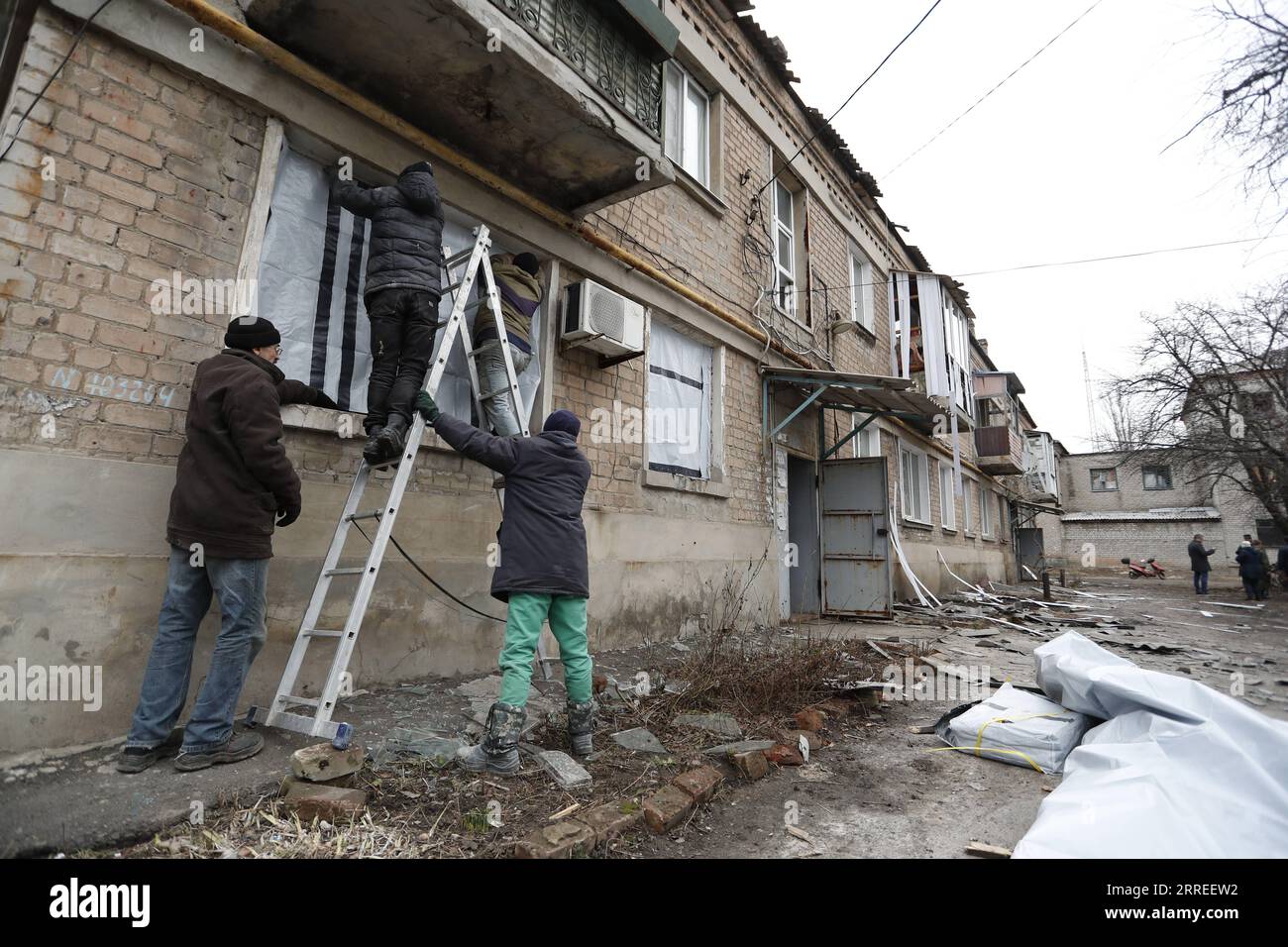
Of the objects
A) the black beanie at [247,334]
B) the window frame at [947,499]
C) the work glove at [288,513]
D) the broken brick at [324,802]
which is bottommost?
the broken brick at [324,802]

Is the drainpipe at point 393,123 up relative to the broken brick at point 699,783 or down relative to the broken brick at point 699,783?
up

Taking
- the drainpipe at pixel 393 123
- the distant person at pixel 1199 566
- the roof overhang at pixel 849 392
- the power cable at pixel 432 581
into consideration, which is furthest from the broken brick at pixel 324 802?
the distant person at pixel 1199 566

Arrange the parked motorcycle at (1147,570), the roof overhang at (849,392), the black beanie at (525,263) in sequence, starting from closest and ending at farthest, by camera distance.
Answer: the black beanie at (525,263)
the roof overhang at (849,392)
the parked motorcycle at (1147,570)

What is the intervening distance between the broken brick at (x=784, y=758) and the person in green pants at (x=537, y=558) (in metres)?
0.98

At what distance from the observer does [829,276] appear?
10.3 m

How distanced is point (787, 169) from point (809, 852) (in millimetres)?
9490

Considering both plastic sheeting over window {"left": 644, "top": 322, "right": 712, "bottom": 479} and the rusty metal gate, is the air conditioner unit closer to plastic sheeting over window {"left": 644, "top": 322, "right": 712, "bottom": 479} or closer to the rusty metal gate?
plastic sheeting over window {"left": 644, "top": 322, "right": 712, "bottom": 479}

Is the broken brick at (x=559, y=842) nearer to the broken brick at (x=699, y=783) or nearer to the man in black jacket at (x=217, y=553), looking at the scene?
the broken brick at (x=699, y=783)

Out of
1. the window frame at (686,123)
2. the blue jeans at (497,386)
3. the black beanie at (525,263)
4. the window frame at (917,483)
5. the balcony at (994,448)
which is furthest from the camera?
the balcony at (994,448)

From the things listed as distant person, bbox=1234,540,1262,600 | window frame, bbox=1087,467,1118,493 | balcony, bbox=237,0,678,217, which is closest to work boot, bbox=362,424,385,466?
balcony, bbox=237,0,678,217

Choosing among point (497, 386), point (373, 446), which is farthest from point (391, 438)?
point (497, 386)

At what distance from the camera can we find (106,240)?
289 cm

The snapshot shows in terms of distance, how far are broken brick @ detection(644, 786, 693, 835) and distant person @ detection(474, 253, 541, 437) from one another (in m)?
2.37

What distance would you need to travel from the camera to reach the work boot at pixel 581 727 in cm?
309
